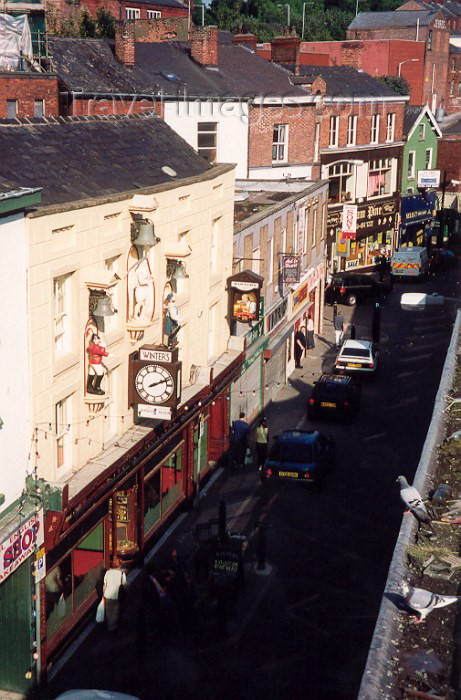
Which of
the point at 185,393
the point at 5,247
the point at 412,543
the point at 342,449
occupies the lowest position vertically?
the point at 342,449

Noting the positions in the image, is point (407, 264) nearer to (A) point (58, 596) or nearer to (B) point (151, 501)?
(B) point (151, 501)

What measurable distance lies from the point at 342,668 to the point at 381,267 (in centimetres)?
4756

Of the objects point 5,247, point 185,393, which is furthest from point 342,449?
point 5,247

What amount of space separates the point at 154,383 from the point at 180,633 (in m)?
5.81

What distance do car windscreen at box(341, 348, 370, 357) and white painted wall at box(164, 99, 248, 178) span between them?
567 inches

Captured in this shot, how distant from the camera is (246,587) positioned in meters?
24.5

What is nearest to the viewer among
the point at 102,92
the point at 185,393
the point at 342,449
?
the point at 185,393

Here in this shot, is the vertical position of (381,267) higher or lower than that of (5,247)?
lower

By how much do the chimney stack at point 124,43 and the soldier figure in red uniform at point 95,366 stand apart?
102ft

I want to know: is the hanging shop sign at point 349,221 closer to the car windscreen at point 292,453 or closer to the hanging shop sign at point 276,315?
the hanging shop sign at point 276,315

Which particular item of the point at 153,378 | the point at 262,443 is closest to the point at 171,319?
the point at 153,378

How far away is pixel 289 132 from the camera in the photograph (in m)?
56.7

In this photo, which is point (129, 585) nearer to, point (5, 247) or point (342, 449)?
point (5, 247)

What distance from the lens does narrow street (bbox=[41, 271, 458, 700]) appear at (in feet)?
66.6
